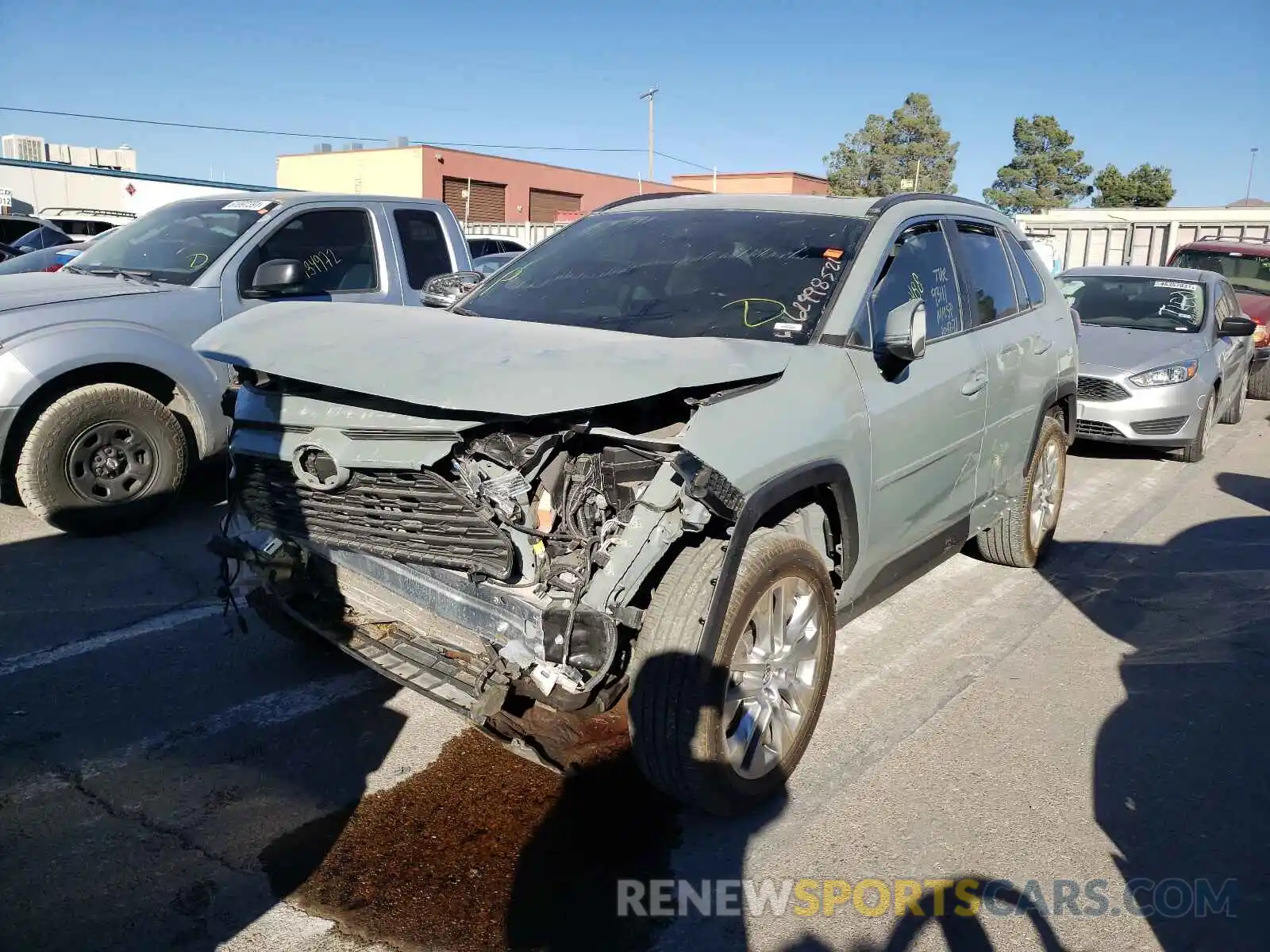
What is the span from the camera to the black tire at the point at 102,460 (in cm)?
→ 543

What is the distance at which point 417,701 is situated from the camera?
12.9 feet

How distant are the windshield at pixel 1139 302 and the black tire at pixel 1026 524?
441 cm

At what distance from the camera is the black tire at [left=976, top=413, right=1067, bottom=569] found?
522 centimetres

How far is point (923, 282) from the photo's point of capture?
4129mm

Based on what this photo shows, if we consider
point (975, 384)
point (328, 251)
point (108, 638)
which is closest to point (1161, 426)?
point (975, 384)

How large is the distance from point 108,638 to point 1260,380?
534 inches

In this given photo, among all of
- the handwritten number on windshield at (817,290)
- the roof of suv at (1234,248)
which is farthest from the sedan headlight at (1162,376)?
the roof of suv at (1234,248)

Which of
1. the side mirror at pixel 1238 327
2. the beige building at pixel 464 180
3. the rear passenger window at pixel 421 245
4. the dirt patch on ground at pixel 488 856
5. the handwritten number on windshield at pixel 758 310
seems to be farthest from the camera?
the beige building at pixel 464 180

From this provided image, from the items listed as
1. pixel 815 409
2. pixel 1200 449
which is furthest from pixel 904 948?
pixel 1200 449

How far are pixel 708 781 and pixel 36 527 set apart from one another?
489 centimetres

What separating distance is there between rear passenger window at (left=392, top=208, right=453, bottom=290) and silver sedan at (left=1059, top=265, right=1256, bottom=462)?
4.95m

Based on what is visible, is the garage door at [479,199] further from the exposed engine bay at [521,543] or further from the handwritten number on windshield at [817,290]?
the exposed engine bay at [521,543]

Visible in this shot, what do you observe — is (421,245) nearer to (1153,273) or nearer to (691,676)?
(691,676)

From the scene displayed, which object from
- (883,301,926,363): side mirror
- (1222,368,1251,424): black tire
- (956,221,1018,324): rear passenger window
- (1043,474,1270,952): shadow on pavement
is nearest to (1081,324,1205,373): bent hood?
(1222,368,1251,424): black tire
